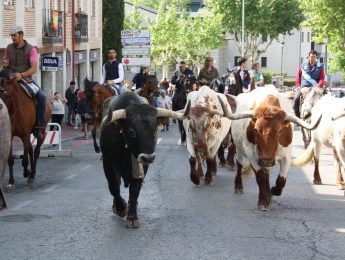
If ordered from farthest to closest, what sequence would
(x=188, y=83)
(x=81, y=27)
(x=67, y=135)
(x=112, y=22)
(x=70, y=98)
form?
(x=112, y=22) < (x=81, y=27) < (x=70, y=98) < (x=67, y=135) < (x=188, y=83)

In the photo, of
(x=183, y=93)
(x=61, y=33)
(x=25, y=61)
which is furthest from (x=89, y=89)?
(x=61, y=33)

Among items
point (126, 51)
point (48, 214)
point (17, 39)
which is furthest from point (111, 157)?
point (126, 51)

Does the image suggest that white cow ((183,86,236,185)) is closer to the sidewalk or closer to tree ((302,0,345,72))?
the sidewalk

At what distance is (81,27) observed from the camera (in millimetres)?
40438

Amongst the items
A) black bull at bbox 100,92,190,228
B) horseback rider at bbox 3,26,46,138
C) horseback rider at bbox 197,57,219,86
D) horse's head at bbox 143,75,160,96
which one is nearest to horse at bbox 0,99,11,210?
black bull at bbox 100,92,190,228

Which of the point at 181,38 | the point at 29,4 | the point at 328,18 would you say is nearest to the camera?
the point at 29,4

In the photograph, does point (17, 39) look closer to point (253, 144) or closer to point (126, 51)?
point (253, 144)

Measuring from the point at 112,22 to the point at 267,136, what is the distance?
3731 centimetres

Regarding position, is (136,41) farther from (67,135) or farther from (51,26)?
(67,135)

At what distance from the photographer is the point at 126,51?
128 feet

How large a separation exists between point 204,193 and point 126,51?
26.4m

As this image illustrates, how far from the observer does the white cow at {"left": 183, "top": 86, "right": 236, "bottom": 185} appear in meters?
13.7

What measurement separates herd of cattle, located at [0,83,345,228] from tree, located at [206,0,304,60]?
80.5 meters

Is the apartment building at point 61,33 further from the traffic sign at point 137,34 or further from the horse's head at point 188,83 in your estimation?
the horse's head at point 188,83
